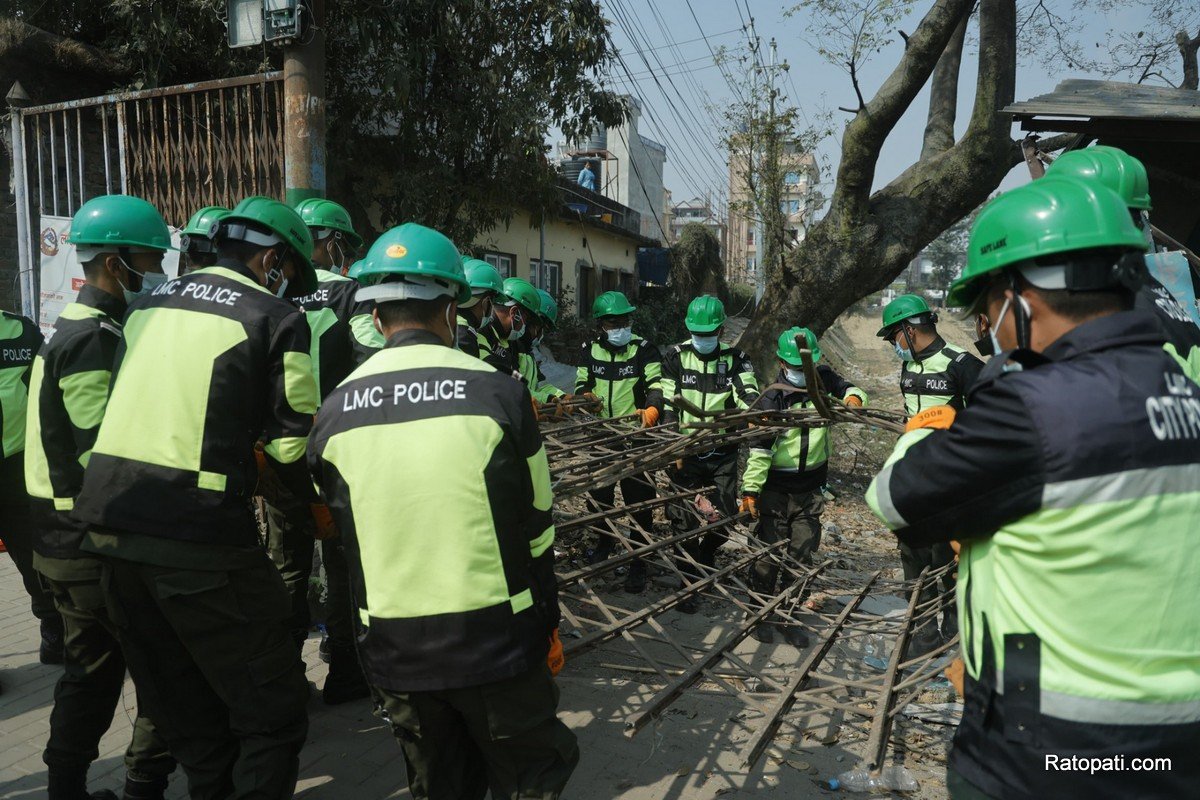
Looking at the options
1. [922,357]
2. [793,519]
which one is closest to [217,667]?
[793,519]

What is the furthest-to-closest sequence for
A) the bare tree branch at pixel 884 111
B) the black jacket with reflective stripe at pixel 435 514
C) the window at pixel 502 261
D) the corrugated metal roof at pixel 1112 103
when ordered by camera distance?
the window at pixel 502 261, the bare tree branch at pixel 884 111, the corrugated metal roof at pixel 1112 103, the black jacket with reflective stripe at pixel 435 514

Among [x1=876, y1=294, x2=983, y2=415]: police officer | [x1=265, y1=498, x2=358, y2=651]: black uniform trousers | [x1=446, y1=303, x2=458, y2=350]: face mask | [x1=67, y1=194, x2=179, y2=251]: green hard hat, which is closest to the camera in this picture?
[x1=446, y1=303, x2=458, y2=350]: face mask

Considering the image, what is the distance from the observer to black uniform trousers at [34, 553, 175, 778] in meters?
2.71

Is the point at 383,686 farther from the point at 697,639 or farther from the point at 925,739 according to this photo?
the point at 697,639

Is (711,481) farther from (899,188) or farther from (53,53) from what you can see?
(53,53)

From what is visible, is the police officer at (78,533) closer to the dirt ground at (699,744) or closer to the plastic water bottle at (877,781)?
the dirt ground at (699,744)

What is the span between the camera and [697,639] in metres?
4.97

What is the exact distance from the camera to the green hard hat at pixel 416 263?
2227 mm

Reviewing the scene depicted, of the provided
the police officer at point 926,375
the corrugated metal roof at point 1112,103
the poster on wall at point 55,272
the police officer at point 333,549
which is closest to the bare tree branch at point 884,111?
the corrugated metal roof at point 1112,103

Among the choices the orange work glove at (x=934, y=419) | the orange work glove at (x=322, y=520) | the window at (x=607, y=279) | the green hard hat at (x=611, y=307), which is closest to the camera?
the orange work glove at (x=934, y=419)

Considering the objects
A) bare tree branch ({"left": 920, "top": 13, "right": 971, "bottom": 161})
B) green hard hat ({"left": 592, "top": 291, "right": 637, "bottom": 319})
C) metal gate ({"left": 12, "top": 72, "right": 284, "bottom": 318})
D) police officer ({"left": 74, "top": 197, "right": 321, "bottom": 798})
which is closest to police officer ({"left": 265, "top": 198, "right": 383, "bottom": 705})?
police officer ({"left": 74, "top": 197, "right": 321, "bottom": 798})

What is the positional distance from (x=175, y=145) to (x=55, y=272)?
1343 mm

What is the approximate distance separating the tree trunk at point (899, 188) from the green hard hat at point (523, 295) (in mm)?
4645

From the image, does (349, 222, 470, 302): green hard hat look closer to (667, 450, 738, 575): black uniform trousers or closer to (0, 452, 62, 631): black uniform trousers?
(0, 452, 62, 631): black uniform trousers
